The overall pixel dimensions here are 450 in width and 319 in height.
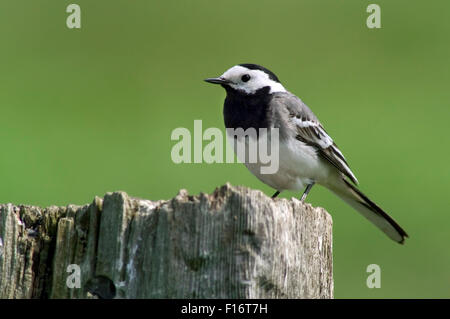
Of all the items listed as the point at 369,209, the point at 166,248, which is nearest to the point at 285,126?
the point at 369,209

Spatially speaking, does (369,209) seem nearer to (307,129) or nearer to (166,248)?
(307,129)

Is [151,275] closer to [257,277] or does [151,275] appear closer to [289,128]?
[257,277]

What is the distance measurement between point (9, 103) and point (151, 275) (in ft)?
35.0

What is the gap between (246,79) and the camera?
7168 millimetres

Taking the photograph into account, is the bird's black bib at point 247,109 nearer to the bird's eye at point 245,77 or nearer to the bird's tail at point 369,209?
the bird's eye at point 245,77

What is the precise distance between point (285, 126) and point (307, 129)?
0.44 metres

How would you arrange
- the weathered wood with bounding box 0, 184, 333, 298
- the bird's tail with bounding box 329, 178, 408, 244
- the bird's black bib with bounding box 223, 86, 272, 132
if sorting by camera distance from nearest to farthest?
the weathered wood with bounding box 0, 184, 333, 298, the bird's black bib with bounding box 223, 86, 272, 132, the bird's tail with bounding box 329, 178, 408, 244

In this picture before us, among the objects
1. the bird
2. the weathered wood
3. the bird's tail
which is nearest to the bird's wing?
the bird

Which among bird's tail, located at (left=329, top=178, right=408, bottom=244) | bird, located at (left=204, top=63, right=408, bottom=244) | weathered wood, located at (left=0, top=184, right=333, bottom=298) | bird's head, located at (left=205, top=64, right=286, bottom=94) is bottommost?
weathered wood, located at (left=0, top=184, right=333, bottom=298)

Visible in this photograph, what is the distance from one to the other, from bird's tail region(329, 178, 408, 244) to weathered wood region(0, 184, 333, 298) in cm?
355

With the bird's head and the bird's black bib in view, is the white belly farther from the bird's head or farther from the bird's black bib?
the bird's head

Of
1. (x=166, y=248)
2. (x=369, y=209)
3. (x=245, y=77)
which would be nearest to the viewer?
(x=166, y=248)

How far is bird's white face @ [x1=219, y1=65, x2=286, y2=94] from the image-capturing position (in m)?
7.16

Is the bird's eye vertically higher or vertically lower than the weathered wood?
higher
